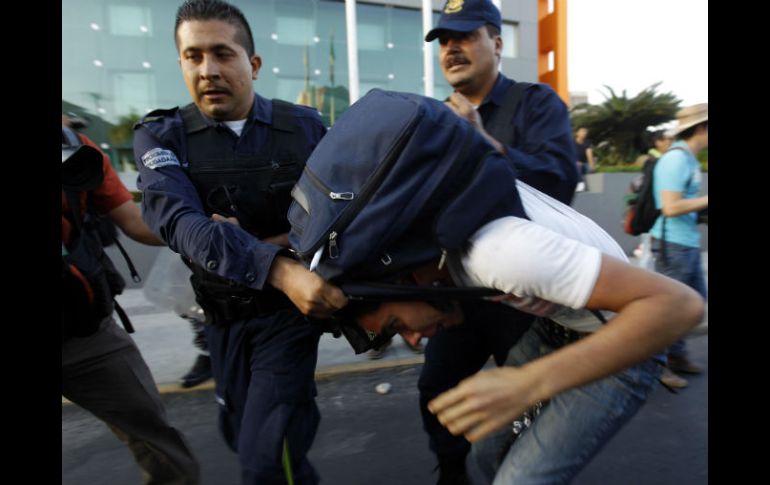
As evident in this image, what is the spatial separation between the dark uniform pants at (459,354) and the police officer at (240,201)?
60 cm

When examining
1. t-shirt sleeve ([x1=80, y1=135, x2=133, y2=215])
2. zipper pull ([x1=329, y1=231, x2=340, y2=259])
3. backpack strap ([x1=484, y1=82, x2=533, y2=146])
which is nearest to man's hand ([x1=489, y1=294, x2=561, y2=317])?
zipper pull ([x1=329, y1=231, x2=340, y2=259])

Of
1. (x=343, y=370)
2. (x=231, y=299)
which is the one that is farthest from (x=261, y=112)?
(x=343, y=370)

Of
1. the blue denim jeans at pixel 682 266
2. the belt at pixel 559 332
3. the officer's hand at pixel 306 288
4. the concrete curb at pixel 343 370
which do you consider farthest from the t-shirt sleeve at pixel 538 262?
the blue denim jeans at pixel 682 266

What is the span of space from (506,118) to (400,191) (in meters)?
1.09

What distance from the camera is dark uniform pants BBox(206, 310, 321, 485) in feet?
5.41

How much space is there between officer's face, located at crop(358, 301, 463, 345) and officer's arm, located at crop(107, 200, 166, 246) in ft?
3.88

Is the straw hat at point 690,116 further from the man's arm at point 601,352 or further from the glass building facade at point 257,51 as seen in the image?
the glass building facade at point 257,51

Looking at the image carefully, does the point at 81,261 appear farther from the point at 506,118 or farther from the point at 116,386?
the point at 506,118

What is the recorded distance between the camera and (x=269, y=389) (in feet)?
5.60

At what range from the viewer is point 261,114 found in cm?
192

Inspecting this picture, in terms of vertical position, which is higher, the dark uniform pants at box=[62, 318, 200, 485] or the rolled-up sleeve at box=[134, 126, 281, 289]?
the rolled-up sleeve at box=[134, 126, 281, 289]

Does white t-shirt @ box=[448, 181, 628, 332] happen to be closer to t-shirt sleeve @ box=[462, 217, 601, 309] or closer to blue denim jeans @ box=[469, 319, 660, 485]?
t-shirt sleeve @ box=[462, 217, 601, 309]
